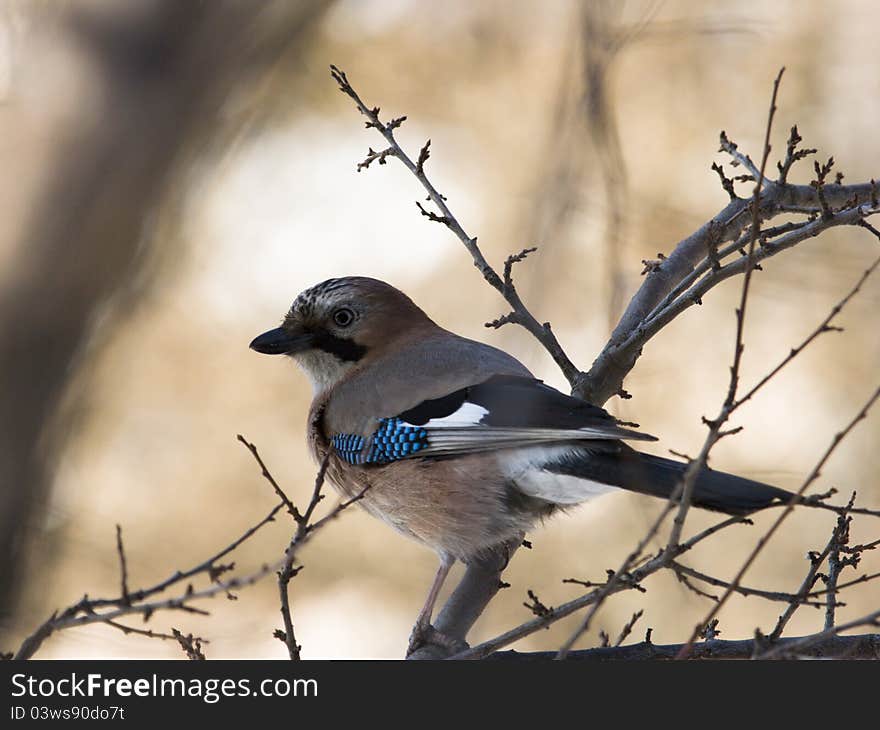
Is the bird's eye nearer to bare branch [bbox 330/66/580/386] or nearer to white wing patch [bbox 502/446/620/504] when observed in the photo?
bare branch [bbox 330/66/580/386]

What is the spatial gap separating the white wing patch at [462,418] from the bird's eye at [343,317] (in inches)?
39.0

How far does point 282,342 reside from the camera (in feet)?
18.2

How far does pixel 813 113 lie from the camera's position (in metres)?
8.29

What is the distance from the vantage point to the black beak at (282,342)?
5.49 meters

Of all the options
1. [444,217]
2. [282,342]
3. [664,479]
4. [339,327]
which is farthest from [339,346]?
[664,479]

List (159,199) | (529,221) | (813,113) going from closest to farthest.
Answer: (529,221) → (159,199) → (813,113)

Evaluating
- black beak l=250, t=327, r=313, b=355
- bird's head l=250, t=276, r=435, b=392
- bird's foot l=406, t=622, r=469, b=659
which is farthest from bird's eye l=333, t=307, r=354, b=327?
bird's foot l=406, t=622, r=469, b=659

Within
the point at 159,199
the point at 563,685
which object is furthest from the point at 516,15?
the point at 563,685

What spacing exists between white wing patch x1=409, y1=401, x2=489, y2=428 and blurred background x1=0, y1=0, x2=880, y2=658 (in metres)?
0.40

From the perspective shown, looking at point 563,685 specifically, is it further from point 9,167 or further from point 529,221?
point 9,167

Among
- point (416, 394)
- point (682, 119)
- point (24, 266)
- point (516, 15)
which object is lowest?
point (416, 394)

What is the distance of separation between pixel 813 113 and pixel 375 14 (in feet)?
10.5

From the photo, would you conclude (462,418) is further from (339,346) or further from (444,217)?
(339,346)

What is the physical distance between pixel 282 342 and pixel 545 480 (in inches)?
65.3
